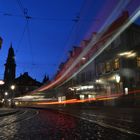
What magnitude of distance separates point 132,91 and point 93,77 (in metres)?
16.5

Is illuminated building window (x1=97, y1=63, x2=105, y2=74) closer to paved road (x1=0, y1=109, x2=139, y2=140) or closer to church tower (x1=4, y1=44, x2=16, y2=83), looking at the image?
paved road (x1=0, y1=109, x2=139, y2=140)

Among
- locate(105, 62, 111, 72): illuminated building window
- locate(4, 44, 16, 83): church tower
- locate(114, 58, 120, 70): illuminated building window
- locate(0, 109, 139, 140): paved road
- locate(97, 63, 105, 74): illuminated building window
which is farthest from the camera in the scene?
locate(4, 44, 16, 83): church tower

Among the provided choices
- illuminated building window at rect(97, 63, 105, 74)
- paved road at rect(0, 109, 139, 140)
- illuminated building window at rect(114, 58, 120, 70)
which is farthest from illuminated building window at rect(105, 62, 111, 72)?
paved road at rect(0, 109, 139, 140)

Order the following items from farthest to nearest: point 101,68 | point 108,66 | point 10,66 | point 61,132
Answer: point 10,66
point 101,68
point 108,66
point 61,132

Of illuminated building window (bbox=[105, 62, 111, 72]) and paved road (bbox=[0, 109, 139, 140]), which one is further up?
illuminated building window (bbox=[105, 62, 111, 72])

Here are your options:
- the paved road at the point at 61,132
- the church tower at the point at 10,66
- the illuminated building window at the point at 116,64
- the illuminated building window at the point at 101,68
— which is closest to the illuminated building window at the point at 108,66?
the illuminated building window at the point at 101,68

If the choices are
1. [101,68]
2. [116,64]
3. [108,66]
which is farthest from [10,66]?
[116,64]

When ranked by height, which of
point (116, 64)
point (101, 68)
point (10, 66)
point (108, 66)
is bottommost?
point (116, 64)

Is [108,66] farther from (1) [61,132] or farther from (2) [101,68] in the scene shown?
(1) [61,132]

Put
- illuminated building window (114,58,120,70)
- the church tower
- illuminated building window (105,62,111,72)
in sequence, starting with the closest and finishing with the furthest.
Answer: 1. illuminated building window (114,58,120,70)
2. illuminated building window (105,62,111,72)
3. the church tower

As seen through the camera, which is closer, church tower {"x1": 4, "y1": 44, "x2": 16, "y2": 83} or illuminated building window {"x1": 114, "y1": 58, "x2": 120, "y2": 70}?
illuminated building window {"x1": 114, "y1": 58, "x2": 120, "y2": 70}

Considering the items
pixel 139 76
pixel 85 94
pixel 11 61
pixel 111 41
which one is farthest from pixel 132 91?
pixel 11 61

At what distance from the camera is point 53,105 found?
59.9 meters

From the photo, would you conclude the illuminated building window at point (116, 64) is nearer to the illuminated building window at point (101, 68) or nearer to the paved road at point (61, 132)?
the illuminated building window at point (101, 68)
